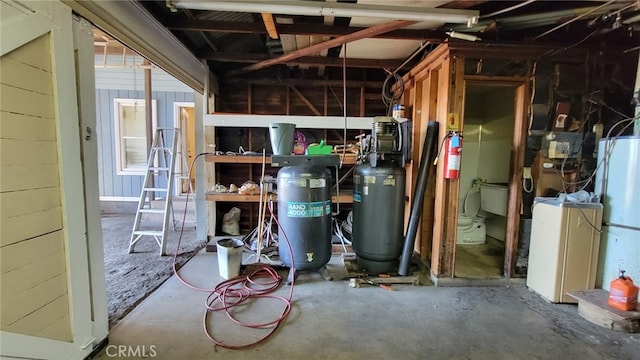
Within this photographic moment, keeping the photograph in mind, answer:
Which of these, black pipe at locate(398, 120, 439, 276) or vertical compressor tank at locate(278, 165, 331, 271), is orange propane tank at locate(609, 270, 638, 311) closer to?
black pipe at locate(398, 120, 439, 276)

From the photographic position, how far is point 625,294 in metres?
2.16

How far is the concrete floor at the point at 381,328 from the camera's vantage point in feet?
6.10

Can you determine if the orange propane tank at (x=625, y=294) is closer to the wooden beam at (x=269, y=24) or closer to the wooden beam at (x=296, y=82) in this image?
the wooden beam at (x=269, y=24)

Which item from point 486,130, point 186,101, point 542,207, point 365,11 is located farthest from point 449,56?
point 186,101

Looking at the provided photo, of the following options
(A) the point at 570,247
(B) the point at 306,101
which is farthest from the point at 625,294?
(B) the point at 306,101

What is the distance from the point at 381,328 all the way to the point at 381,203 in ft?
4.00

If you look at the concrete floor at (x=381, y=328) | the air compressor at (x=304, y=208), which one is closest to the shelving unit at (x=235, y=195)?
the air compressor at (x=304, y=208)

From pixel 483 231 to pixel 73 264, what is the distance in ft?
15.1

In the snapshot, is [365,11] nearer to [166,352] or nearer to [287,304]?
[287,304]

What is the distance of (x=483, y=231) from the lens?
4152 mm

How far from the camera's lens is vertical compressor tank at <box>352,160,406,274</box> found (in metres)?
2.94

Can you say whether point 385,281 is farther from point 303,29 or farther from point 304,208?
point 303,29

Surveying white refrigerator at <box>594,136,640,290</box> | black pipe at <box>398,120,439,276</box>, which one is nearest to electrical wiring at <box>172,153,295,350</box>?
black pipe at <box>398,120,439,276</box>

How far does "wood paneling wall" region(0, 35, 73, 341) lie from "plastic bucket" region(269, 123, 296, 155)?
1.76 m
